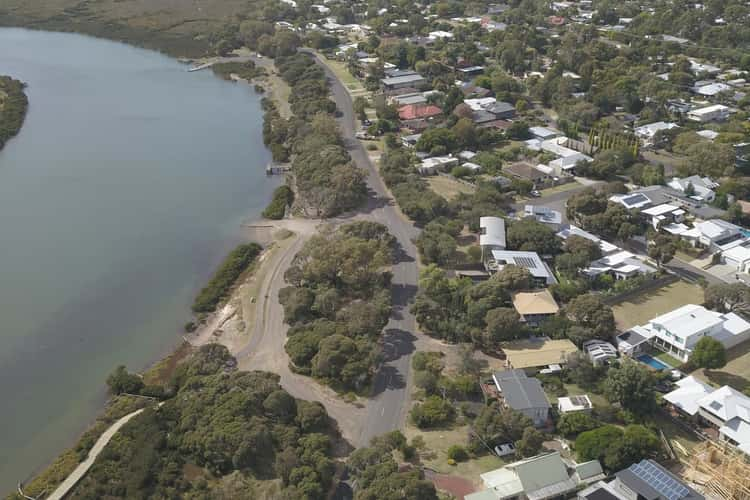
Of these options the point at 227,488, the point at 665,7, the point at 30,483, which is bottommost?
the point at 30,483

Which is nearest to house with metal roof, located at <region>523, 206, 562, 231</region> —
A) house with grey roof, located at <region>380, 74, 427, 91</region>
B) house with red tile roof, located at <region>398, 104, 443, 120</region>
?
house with red tile roof, located at <region>398, 104, 443, 120</region>

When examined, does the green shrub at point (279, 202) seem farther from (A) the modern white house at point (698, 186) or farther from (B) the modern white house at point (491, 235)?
(A) the modern white house at point (698, 186)

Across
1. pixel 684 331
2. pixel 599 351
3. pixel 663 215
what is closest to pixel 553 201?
pixel 663 215

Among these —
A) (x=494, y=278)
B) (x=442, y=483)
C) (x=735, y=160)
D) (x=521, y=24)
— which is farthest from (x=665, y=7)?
(x=442, y=483)

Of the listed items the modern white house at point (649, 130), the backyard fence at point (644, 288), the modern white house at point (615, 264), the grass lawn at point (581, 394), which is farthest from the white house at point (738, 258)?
the modern white house at point (649, 130)

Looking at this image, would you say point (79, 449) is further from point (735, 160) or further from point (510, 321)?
point (735, 160)

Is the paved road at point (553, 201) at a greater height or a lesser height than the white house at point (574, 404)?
greater

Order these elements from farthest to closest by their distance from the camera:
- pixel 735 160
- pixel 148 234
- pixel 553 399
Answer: pixel 735 160 < pixel 148 234 < pixel 553 399
